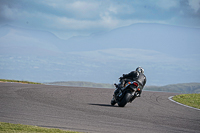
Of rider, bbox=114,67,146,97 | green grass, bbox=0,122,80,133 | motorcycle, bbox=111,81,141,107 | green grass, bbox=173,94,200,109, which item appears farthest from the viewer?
green grass, bbox=173,94,200,109

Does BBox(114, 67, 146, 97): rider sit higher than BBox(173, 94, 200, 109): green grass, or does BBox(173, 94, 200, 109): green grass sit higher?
BBox(114, 67, 146, 97): rider

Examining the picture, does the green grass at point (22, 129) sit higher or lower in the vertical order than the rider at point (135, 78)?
lower

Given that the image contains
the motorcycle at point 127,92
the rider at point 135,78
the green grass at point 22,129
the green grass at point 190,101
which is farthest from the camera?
the green grass at point 190,101

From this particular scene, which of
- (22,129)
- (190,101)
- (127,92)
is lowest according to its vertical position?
(22,129)

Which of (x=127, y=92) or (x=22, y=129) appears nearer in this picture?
(x=22, y=129)

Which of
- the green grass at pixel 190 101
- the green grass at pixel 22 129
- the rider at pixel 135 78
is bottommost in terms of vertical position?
the green grass at pixel 22 129

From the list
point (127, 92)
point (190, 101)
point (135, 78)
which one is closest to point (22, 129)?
point (127, 92)

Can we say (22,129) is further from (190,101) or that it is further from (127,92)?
(190,101)

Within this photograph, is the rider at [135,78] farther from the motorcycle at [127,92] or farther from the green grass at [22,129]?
the green grass at [22,129]

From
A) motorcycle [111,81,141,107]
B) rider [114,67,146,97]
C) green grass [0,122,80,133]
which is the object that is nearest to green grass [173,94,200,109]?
rider [114,67,146,97]

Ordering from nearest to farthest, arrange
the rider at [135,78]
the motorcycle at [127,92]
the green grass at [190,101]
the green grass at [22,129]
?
1. the green grass at [22,129]
2. the motorcycle at [127,92]
3. the rider at [135,78]
4. the green grass at [190,101]

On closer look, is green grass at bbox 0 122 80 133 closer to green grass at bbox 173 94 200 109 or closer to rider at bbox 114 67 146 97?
rider at bbox 114 67 146 97

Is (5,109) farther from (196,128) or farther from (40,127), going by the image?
(196,128)

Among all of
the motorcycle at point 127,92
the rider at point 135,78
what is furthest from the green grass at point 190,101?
the motorcycle at point 127,92
